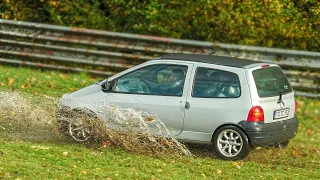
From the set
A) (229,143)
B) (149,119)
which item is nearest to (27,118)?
(149,119)

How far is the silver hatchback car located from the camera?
11500 millimetres

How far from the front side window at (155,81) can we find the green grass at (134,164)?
1026 mm

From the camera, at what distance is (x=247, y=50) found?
16266mm

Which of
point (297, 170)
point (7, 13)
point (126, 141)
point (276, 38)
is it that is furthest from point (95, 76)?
point (297, 170)

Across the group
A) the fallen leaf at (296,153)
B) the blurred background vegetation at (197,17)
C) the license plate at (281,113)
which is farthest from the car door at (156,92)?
the blurred background vegetation at (197,17)

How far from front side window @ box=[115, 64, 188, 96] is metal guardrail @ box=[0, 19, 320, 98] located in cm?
442

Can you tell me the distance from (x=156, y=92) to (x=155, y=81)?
0.66 feet

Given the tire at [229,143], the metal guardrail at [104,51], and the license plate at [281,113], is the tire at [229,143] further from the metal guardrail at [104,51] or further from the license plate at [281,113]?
the metal guardrail at [104,51]

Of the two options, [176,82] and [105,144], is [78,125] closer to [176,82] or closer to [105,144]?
[105,144]

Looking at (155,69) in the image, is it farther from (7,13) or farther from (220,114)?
(7,13)

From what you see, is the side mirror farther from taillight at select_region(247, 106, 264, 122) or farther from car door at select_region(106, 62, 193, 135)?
taillight at select_region(247, 106, 264, 122)

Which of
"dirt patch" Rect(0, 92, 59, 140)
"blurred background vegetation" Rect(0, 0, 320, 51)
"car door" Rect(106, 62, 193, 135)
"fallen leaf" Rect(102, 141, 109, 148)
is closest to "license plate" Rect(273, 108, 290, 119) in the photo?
"car door" Rect(106, 62, 193, 135)

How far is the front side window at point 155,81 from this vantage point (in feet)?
39.2

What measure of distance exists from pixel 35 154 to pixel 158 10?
24.8ft
